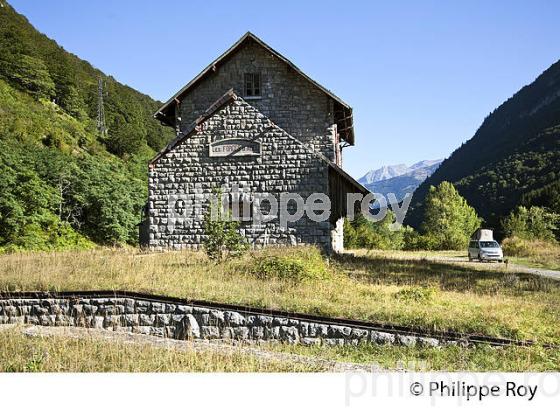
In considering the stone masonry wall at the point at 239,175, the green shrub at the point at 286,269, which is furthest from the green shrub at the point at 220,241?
the stone masonry wall at the point at 239,175


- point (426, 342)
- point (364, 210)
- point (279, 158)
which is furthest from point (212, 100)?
point (426, 342)

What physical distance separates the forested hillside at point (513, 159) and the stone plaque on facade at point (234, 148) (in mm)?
55452

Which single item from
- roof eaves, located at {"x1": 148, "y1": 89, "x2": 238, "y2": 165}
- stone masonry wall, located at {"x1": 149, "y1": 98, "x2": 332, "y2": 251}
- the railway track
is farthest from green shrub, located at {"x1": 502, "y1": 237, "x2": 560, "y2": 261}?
the railway track

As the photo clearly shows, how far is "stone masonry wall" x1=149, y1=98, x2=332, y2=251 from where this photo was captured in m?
21.7

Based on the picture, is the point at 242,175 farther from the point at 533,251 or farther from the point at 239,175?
the point at 533,251

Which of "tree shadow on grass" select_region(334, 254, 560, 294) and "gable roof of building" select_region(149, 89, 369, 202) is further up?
"gable roof of building" select_region(149, 89, 369, 202)

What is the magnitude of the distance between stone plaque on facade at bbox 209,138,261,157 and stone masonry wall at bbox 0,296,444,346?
11.4m

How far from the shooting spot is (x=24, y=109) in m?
66.1

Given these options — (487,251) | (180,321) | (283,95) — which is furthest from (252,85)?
(487,251)

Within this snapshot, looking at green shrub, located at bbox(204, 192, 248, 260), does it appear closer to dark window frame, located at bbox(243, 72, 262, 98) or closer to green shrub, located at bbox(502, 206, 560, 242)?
dark window frame, located at bbox(243, 72, 262, 98)

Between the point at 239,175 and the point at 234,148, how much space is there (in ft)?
3.90

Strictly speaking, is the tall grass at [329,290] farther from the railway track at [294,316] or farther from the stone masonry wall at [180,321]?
the stone masonry wall at [180,321]

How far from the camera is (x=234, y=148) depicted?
72.5 feet

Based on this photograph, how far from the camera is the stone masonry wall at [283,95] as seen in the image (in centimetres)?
2458
